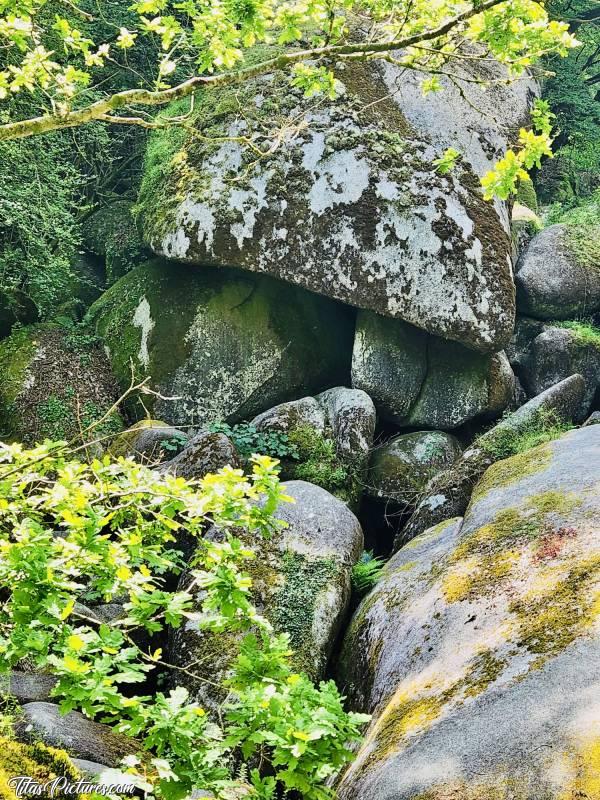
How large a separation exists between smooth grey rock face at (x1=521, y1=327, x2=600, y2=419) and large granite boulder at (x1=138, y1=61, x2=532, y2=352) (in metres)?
1.54

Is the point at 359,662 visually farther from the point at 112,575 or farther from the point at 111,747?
the point at 112,575

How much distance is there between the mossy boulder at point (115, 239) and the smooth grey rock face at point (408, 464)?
6183mm

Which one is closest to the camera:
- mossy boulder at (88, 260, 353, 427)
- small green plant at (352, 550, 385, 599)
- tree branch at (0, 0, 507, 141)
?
tree branch at (0, 0, 507, 141)

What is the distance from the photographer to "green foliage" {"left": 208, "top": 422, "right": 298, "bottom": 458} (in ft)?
31.4

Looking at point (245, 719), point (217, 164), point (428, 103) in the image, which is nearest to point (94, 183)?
point (217, 164)

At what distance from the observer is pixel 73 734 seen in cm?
448

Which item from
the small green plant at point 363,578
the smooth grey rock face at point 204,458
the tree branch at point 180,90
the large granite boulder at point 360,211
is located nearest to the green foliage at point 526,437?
the large granite boulder at point 360,211

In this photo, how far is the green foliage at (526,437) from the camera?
8.23 meters

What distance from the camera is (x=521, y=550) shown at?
5.19 metres

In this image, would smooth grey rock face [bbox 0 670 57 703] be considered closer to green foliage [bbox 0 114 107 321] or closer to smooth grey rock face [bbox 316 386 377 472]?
smooth grey rock face [bbox 316 386 377 472]

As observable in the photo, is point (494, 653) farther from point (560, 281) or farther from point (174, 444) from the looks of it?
point (560, 281)

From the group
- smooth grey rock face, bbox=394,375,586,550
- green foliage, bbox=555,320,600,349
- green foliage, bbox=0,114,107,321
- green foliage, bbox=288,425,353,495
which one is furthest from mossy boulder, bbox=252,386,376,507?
green foliage, bbox=0,114,107,321

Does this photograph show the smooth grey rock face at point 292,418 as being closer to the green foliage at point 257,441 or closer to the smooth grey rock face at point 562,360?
the green foliage at point 257,441

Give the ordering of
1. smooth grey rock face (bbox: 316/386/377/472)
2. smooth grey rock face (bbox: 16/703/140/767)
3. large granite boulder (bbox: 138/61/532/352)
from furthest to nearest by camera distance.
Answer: large granite boulder (bbox: 138/61/532/352)
smooth grey rock face (bbox: 316/386/377/472)
smooth grey rock face (bbox: 16/703/140/767)
